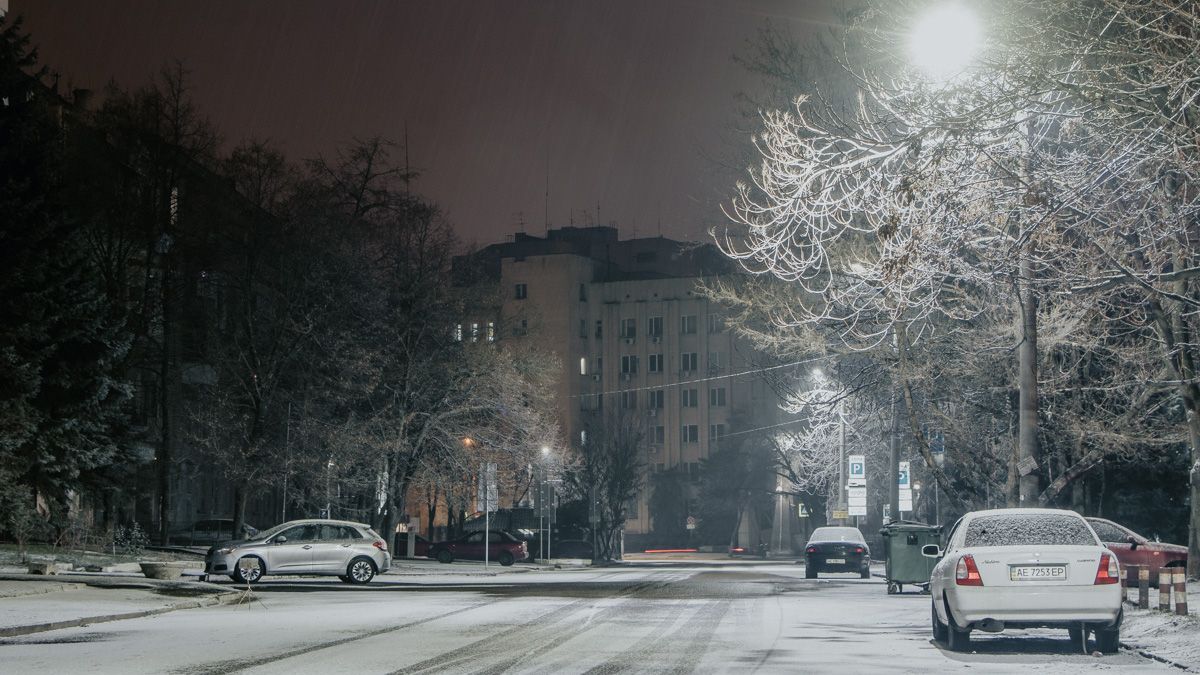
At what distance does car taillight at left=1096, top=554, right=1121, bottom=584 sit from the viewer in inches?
582

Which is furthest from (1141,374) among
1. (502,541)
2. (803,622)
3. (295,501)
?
(502,541)

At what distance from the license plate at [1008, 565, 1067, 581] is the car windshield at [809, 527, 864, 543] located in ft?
82.9

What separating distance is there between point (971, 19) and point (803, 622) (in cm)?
1045

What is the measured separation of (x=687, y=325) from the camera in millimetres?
114625

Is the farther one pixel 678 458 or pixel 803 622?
pixel 678 458

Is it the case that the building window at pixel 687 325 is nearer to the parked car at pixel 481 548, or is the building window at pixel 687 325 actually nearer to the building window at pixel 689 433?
the building window at pixel 689 433

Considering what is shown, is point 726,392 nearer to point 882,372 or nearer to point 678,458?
point 678,458

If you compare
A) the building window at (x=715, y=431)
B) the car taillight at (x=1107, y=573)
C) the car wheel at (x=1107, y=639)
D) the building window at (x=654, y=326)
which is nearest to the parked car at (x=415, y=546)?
the building window at (x=715, y=431)

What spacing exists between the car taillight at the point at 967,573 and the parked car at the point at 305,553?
68.8ft

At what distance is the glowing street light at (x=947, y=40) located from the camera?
12367 millimetres

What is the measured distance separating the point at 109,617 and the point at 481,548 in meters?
39.8

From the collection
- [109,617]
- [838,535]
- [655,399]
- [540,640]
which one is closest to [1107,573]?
[540,640]

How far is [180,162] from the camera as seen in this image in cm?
4409

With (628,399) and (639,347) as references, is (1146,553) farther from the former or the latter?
(639,347)
